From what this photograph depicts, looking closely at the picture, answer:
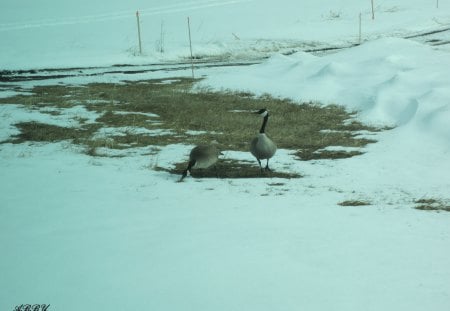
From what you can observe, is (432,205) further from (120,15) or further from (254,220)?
(120,15)

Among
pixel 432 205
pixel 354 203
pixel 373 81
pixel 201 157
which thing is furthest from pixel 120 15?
pixel 432 205

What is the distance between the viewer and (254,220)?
7785 millimetres

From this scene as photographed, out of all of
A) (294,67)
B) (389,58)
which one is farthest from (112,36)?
(389,58)

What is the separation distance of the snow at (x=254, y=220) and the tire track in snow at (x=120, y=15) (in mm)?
22516

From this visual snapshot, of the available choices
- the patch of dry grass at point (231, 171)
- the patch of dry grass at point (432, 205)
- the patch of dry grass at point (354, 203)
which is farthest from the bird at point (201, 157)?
the patch of dry grass at point (432, 205)

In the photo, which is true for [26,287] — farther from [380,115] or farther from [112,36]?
[112,36]

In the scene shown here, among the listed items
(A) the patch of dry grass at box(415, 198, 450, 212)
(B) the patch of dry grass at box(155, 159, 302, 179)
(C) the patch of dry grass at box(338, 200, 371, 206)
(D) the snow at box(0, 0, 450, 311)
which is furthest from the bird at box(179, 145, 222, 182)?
(A) the patch of dry grass at box(415, 198, 450, 212)

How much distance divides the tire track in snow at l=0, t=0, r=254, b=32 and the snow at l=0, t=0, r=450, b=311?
22.5 meters

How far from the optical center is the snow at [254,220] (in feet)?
18.4

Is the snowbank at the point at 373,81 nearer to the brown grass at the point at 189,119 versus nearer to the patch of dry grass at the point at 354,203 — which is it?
the brown grass at the point at 189,119

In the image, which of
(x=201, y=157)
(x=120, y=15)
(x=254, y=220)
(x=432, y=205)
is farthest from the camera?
(x=120, y=15)

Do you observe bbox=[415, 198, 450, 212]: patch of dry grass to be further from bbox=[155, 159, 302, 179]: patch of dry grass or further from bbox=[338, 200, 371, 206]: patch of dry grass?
bbox=[155, 159, 302, 179]: patch of dry grass

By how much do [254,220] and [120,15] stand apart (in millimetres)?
36386

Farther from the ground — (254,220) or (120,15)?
(120,15)
